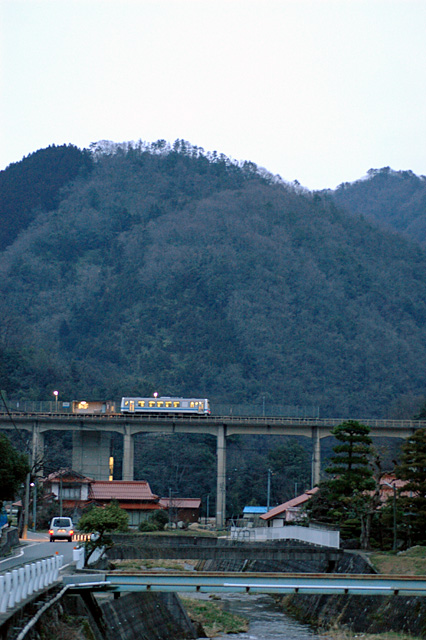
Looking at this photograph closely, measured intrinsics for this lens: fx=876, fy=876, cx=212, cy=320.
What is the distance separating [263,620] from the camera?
3192 centimetres

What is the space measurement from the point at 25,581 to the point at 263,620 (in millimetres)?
17091

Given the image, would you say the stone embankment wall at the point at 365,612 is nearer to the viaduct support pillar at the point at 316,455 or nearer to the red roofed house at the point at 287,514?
the red roofed house at the point at 287,514

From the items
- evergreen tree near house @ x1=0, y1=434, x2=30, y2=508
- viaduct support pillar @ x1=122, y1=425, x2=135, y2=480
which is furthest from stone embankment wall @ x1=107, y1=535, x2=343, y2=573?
viaduct support pillar @ x1=122, y1=425, x2=135, y2=480

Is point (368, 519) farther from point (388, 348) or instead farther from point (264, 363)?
point (388, 348)

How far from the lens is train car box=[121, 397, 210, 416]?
89.8 m

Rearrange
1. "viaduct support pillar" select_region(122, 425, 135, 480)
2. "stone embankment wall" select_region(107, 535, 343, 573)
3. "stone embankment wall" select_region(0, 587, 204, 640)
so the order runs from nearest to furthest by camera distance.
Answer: "stone embankment wall" select_region(0, 587, 204, 640) → "stone embankment wall" select_region(107, 535, 343, 573) → "viaduct support pillar" select_region(122, 425, 135, 480)

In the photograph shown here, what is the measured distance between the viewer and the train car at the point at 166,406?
295ft

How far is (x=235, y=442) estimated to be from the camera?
121875mm

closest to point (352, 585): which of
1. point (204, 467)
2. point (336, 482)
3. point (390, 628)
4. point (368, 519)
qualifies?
point (390, 628)

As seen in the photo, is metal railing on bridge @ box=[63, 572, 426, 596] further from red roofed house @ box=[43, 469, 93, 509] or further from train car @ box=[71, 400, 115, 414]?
train car @ box=[71, 400, 115, 414]

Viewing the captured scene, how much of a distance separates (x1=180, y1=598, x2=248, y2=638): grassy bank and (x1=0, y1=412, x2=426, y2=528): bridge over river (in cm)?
5468

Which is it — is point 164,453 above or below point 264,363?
below

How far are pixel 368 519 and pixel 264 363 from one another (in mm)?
134598

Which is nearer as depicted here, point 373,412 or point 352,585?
point 352,585
